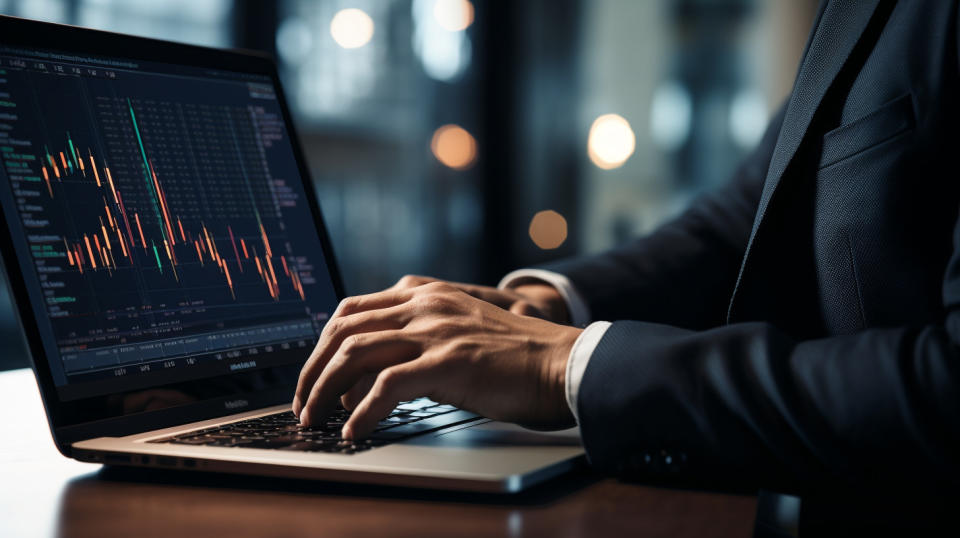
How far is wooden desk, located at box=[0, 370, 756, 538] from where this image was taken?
49cm

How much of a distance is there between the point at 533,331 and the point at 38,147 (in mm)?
451

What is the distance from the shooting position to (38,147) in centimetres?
75

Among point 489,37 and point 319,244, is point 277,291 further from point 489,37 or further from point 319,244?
point 489,37

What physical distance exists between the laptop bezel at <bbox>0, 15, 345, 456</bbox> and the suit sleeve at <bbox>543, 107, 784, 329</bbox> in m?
0.41

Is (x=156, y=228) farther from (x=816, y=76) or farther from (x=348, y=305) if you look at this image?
(x=816, y=76)

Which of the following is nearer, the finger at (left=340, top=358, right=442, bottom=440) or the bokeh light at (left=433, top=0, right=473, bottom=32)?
the finger at (left=340, top=358, right=442, bottom=440)

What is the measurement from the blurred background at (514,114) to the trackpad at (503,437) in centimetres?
283

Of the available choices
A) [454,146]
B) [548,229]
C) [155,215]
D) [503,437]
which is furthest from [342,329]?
[548,229]

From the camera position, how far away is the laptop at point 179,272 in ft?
2.07

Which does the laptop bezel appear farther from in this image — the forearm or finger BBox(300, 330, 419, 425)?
the forearm

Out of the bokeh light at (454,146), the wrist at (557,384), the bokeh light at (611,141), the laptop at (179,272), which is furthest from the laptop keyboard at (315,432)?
the bokeh light at (611,141)

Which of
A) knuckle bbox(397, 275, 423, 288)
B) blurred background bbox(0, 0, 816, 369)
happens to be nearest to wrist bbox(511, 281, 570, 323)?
knuckle bbox(397, 275, 423, 288)

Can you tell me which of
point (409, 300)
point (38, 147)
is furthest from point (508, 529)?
point (38, 147)

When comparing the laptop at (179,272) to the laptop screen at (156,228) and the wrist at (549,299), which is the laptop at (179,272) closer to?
the laptop screen at (156,228)
